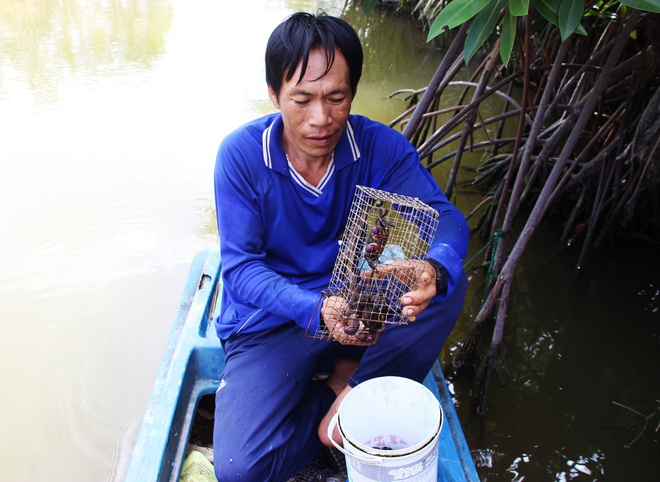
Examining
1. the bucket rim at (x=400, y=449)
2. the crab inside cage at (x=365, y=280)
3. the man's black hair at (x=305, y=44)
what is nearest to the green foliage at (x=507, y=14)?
the man's black hair at (x=305, y=44)

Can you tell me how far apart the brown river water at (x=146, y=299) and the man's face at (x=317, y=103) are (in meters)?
1.48

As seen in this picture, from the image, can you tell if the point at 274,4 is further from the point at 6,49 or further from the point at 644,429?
the point at 644,429

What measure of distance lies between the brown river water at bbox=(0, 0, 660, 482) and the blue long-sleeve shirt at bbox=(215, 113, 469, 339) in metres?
1.10

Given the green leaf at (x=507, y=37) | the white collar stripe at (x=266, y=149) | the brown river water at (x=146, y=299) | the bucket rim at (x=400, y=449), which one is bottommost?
the brown river water at (x=146, y=299)

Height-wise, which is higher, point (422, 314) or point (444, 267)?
point (444, 267)

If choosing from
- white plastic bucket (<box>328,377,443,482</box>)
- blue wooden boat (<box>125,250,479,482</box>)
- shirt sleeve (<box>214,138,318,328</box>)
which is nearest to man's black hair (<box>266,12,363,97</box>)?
shirt sleeve (<box>214,138,318,328</box>)

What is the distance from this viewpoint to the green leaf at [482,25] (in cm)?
160

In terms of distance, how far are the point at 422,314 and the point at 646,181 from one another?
1887 millimetres

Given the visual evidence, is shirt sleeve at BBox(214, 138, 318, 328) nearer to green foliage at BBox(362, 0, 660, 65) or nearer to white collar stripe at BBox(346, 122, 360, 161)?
white collar stripe at BBox(346, 122, 360, 161)

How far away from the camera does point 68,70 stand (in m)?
6.33

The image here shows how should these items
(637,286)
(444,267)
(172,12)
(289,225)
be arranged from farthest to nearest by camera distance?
1. (172,12)
2. (637,286)
3. (289,225)
4. (444,267)

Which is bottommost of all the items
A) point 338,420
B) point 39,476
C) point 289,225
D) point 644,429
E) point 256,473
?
point 39,476

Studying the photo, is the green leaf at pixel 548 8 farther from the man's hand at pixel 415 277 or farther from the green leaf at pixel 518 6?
A: the man's hand at pixel 415 277

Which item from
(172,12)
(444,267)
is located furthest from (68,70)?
(444,267)
